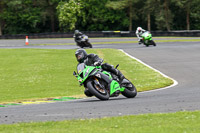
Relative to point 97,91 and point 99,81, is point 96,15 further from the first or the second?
point 97,91

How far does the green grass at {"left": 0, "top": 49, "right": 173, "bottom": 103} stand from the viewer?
1493 cm

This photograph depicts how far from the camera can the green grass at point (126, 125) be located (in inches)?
250

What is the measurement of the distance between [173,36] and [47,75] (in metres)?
27.0

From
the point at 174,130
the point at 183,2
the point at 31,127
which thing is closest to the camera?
the point at 174,130

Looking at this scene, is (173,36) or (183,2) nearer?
(173,36)

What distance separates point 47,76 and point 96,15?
38.4 m

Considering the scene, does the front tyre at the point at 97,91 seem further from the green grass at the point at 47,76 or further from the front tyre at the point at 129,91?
the green grass at the point at 47,76

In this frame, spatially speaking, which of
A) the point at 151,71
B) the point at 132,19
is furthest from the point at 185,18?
the point at 151,71

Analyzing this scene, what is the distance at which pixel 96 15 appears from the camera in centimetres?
5709

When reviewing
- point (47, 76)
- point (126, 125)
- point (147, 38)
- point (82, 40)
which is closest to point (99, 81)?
point (126, 125)

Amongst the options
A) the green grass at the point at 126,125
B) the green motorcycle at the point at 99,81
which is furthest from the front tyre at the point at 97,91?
the green grass at the point at 126,125

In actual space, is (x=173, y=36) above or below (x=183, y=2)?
below

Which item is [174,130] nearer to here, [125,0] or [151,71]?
[151,71]

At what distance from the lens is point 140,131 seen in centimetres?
618
